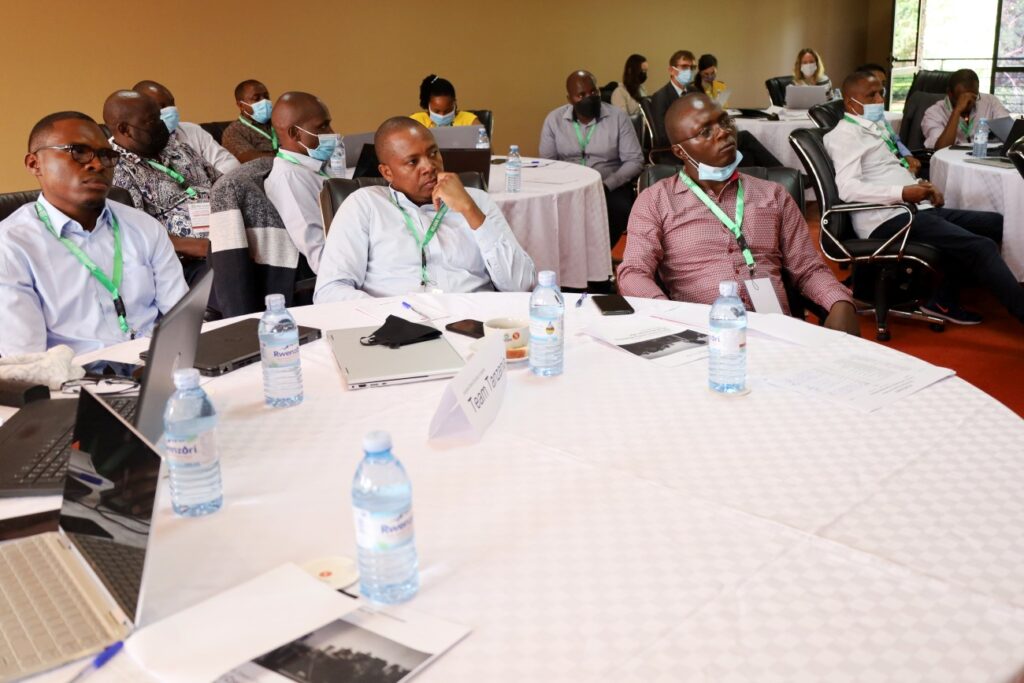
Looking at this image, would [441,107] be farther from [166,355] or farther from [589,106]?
[166,355]

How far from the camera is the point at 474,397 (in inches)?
64.7

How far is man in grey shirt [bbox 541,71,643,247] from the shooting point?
6.58 metres

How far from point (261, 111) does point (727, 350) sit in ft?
17.5

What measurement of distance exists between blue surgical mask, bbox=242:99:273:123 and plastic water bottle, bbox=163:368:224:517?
17.5 ft

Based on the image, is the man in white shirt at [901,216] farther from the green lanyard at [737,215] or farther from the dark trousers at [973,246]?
the green lanyard at [737,215]

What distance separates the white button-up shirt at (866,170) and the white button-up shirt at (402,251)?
7.51 feet

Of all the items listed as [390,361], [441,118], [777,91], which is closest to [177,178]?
[441,118]

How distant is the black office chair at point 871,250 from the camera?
4.51m

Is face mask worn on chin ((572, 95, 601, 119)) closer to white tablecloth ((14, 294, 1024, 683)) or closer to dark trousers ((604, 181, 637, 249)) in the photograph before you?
dark trousers ((604, 181, 637, 249))

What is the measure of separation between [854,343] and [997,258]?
9.48ft

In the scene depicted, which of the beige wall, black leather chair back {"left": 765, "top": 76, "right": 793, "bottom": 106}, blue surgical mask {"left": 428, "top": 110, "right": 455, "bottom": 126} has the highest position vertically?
the beige wall

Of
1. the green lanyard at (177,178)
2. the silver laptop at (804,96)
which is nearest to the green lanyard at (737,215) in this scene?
the green lanyard at (177,178)

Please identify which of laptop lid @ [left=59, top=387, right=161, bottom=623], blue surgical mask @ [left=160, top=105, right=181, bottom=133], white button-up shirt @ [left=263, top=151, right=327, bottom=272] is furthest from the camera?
blue surgical mask @ [left=160, top=105, right=181, bottom=133]

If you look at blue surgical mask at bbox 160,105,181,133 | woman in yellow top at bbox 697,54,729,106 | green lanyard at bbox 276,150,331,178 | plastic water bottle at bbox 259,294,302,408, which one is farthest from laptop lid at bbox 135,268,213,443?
woman in yellow top at bbox 697,54,729,106
